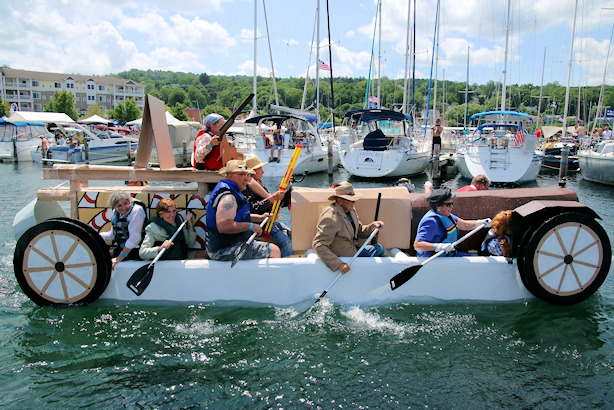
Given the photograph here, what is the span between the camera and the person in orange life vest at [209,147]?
6.24 meters

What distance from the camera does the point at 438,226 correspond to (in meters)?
5.48

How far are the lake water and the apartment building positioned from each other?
9287 centimetres

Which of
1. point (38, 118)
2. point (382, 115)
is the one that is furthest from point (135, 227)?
point (38, 118)

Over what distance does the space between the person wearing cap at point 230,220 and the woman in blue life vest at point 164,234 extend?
0.43 meters

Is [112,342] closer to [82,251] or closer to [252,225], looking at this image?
[82,251]

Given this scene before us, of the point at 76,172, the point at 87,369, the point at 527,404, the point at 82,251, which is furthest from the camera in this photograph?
the point at 76,172

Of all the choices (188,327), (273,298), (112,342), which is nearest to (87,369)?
(112,342)

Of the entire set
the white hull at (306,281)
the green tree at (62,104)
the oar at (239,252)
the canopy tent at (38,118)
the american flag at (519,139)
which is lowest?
the white hull at (306,281)

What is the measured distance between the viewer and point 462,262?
5520 mm

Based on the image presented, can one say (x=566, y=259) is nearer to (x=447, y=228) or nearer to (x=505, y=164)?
(x=447, y=228)

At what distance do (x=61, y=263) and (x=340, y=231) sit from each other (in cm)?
317

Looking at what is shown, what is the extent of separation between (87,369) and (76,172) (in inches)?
97.5

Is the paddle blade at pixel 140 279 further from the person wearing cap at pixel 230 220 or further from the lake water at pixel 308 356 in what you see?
the person wearing cap at pixel 230 220

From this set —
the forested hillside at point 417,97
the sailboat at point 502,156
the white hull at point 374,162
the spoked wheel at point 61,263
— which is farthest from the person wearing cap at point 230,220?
the forested hillside at point 417,97
